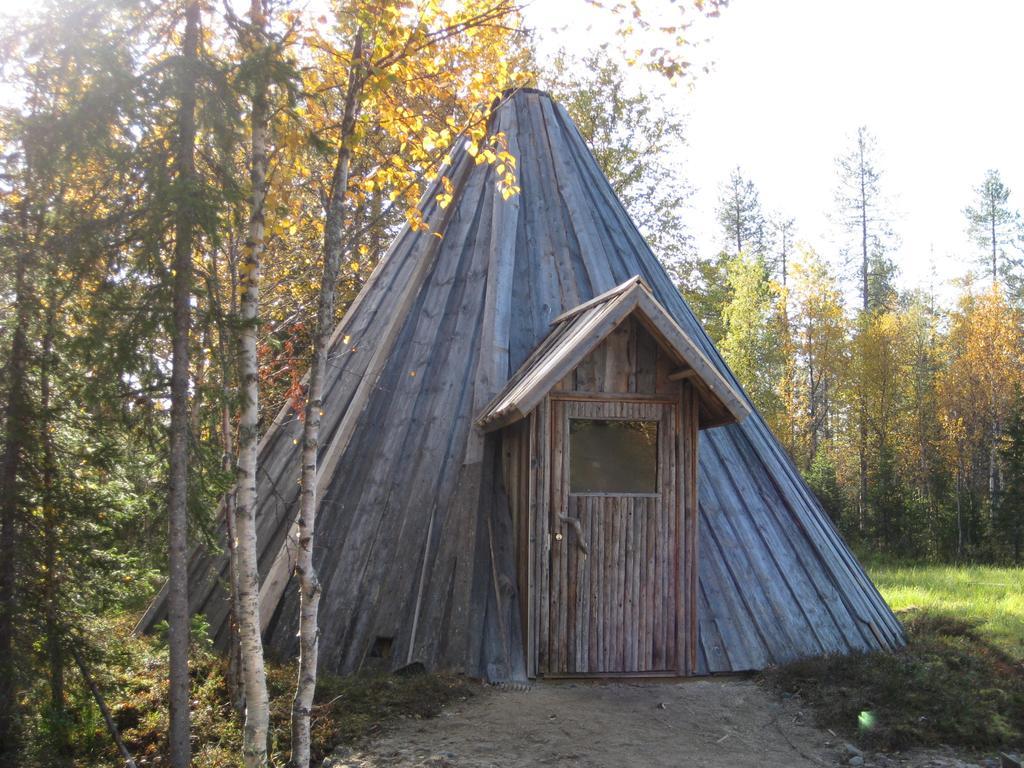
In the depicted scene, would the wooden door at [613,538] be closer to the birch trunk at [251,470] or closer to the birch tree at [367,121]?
the birch tree at [367,121]

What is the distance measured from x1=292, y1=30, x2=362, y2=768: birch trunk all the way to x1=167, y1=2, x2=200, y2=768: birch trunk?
29.2 inches

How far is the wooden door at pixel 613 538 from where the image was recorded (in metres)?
7.34

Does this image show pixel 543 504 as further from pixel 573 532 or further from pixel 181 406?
pixel 181 406

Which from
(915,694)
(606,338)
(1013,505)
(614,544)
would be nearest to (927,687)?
(915,694)

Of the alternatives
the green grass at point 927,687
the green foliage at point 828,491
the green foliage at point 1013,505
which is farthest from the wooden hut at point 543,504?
the green foliage at point 828,491

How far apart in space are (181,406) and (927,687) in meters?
6.12

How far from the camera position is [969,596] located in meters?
12.9

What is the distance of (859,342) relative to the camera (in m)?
30.0

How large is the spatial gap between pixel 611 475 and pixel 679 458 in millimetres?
630

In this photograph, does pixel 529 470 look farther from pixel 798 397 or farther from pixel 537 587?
pixel 798 397

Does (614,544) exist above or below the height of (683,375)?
below

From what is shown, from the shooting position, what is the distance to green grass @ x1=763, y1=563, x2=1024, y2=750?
6.33 m

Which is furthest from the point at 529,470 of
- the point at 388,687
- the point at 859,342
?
the point at 859,342

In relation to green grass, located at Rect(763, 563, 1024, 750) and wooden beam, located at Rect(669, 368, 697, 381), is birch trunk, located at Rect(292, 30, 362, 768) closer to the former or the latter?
wooden beam, located at Rect(669, 368, 697, 381)
